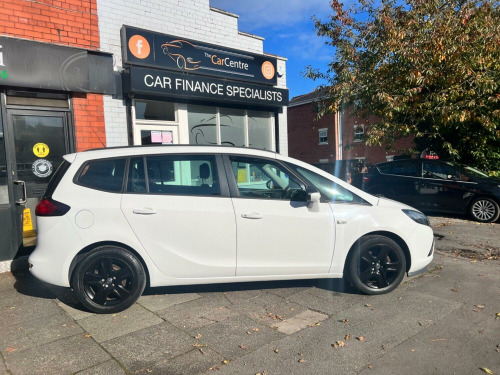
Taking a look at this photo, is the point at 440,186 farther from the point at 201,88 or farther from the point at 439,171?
the point at 201,88

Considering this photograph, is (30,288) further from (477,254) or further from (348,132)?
(348,132)

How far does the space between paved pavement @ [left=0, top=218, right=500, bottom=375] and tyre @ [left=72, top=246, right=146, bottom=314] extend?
160mm

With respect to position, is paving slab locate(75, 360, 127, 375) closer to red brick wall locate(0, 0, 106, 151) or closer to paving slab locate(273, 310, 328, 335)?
paving slab locate(273, 310, 328, 335)

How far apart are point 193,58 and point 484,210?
296 inches

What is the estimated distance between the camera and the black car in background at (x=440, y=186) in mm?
9109

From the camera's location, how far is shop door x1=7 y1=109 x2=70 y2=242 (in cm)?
586

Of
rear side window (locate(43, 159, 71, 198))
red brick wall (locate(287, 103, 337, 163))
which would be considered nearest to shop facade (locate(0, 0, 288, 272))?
rear side window (locate(43, 159, 71, 198))

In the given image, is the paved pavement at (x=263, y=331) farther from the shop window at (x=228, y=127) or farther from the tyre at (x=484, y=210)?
the tyre at (x=484, y=210)

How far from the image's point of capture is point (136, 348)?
10.9 ft

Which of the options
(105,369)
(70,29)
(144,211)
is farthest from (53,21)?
(105,369)

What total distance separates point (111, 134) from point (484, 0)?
383 inches

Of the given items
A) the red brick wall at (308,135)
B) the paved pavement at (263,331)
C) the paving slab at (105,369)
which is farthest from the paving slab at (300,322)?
the red brick wall at (308,135)

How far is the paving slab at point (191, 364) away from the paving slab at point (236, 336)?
10 cm

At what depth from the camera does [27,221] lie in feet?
19.7
